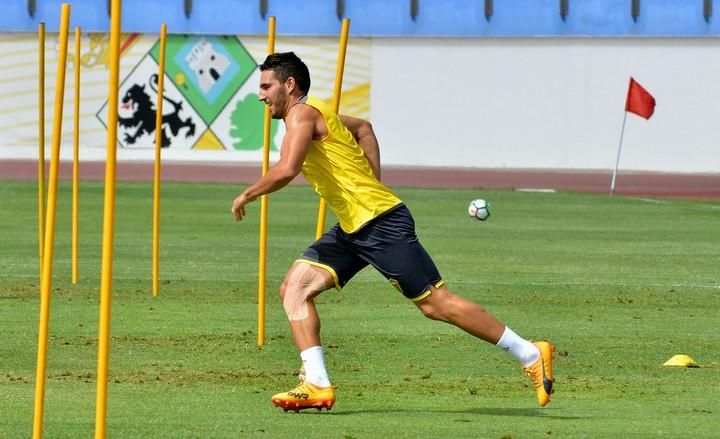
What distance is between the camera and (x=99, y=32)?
162ft

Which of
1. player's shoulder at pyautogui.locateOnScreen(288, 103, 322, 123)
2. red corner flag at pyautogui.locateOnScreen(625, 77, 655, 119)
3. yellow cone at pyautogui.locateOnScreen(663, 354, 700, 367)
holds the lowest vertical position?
red corner flag at pyautogui.locateOnScreen(625, 77, 655, 119)

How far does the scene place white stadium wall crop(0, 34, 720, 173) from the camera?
4853 cm

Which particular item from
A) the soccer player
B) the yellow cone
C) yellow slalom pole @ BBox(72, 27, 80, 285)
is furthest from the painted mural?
the soccer player

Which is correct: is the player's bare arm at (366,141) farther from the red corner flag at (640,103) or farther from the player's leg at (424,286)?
the red corner flag at (640,103)

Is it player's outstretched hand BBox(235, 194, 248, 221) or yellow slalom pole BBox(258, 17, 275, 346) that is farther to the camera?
yellow slalom pole BBox(258, 17, 275, 346)

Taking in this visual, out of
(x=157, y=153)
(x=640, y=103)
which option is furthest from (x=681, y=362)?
(x=640, y=103)

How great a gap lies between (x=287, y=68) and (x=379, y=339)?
3695 millimetres

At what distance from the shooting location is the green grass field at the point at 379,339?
859 centimetres

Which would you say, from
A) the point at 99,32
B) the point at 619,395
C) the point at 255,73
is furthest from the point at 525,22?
the point at 619,395

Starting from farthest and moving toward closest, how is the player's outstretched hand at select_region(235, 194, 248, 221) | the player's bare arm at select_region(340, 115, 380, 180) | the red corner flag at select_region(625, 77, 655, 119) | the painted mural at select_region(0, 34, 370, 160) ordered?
1. the painted mural at select_region(0, 34, 370, 160)
2. the red corner flag at select_region(625, 77, 655, 119)
3. the player's bare arm at select_region(340, 115, 380, 180)
4. the player's outstretched hand at select_region(235, 194, 248, 221)

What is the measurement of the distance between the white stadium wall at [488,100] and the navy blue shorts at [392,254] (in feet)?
132

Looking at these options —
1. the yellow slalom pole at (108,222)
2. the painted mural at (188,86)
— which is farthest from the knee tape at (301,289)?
the painted mural at (188,86)

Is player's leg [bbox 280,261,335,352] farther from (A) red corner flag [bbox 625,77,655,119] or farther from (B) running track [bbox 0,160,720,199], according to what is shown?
(B) running track [bbox 0,160,720,199]

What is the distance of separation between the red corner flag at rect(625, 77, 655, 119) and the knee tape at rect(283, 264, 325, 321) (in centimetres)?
2620
